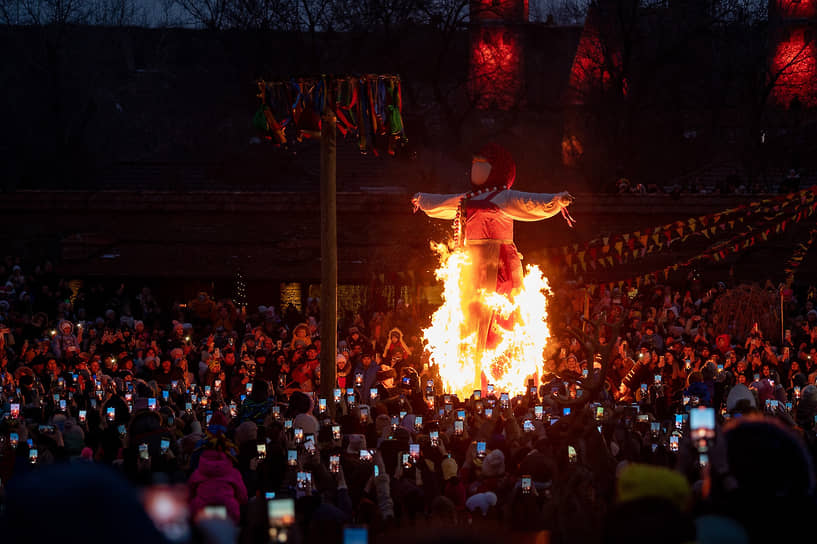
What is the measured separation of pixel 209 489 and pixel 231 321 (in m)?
14.4

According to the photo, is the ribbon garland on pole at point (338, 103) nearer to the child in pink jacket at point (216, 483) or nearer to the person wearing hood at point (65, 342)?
the person wearing hood at point (65, 342)

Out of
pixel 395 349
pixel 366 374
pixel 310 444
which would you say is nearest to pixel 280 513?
pixel 310 444

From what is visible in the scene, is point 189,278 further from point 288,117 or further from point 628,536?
point 628,536

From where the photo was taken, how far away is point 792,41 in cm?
4250

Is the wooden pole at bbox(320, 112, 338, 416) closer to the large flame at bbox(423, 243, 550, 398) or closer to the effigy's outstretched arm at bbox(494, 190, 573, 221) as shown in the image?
the large flame at bbox(423, 243, 550, 398)

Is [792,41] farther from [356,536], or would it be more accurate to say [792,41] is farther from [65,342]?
[356,536]

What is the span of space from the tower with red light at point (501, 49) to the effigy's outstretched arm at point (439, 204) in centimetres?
2784

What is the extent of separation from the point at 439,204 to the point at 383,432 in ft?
17.9

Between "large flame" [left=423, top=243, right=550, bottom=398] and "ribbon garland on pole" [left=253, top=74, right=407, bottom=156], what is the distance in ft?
6.74

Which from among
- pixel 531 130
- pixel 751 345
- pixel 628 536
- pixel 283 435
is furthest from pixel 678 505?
pixel 531 130

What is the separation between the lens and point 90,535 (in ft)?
11.4

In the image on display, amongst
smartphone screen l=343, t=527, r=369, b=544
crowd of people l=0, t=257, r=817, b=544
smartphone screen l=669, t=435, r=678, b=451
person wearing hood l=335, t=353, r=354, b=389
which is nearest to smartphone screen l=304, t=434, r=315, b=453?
crowd of people l=0, t=257, r=817, b=544

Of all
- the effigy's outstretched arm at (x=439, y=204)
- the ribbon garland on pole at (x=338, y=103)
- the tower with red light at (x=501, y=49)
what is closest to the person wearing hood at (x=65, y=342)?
the ribbon garland on pole at (x=338, y=103)

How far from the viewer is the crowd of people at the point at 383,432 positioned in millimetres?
4465
